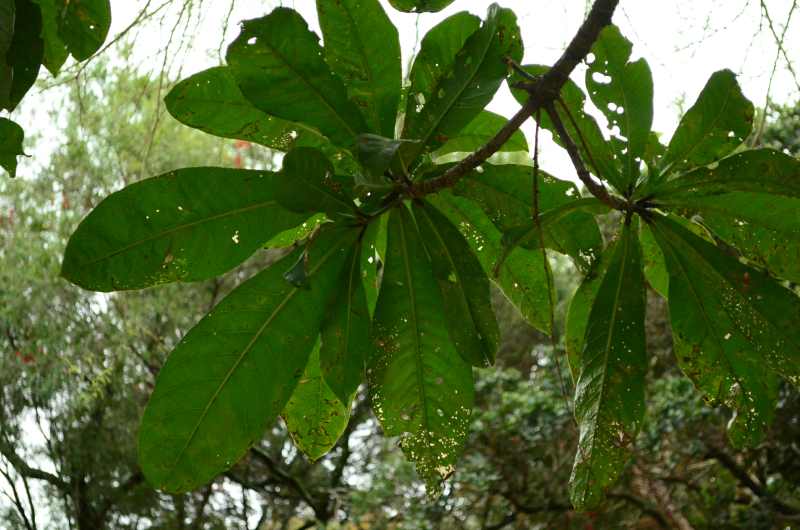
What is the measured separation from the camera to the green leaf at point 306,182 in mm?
821

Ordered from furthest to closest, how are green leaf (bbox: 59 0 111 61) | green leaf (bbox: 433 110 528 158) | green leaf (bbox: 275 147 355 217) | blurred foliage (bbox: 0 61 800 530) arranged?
blurred foliage (bbox: 0 61 800 530) < green leaf (bbox: 433 110 528 158) < green leaf (bbox: 59 0 111 61) < green leaf (bbox: 275 147 355 217)

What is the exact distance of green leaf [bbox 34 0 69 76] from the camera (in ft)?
3.09

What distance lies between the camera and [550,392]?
12.6ft

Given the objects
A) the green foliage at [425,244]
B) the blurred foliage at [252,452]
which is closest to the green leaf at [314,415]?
the green foliage at [425,244]

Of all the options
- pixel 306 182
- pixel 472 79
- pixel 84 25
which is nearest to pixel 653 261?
pixel 472 79

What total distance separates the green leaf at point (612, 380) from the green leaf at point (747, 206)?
0.07m

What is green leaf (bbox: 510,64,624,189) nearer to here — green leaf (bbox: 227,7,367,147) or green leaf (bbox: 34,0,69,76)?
green leaf (bbox: 227,7,367,147)

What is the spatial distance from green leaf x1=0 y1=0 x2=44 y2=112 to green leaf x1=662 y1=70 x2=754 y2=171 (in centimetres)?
66

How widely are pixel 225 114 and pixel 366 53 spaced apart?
7.1 inches

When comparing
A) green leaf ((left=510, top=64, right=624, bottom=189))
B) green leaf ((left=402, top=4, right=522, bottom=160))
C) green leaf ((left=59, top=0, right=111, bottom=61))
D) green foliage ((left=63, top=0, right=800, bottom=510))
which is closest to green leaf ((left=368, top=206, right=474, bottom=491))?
green foliage ((left=63, top=0, right=800, bottom=510))

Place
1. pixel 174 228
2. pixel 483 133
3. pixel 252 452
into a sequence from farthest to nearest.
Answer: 1. pixel 252 452
2. pixel 483 133
3. pixel 174 228

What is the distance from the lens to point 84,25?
94cm

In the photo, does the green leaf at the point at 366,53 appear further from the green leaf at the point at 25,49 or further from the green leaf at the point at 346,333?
the green leaf at the point at 25,49

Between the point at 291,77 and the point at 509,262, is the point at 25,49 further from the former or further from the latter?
the point at 509,262
